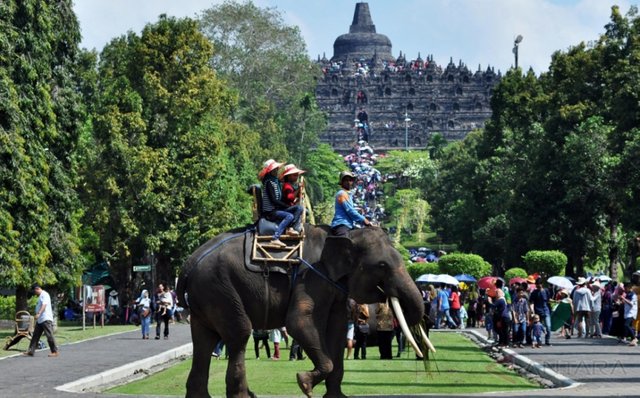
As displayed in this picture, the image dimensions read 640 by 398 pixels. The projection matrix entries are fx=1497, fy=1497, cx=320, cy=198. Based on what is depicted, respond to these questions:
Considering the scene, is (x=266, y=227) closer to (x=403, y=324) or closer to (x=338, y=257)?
(x=338, y=257)

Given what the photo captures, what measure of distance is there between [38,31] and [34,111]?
Answer: 224cm

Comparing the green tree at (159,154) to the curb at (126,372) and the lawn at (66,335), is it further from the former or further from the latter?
the curb at (126,372)

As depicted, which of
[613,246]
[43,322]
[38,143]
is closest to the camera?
[43,322]

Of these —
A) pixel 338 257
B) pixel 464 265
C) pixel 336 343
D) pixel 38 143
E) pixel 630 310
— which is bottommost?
pixel 336 343

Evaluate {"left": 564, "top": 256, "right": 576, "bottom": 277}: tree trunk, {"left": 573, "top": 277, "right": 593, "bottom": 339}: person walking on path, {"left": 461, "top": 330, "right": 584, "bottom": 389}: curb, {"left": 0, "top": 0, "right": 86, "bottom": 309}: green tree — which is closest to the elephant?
{"left": 461, "top": 330, "right": 584, "bottom": 389}: curb

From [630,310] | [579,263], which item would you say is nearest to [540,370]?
[630,310]

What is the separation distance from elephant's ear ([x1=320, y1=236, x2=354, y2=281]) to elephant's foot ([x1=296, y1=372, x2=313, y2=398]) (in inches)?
43.5

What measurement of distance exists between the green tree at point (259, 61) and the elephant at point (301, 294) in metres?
67.2

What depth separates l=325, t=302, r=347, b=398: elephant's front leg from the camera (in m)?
15.4

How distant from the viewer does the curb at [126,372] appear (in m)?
21.4

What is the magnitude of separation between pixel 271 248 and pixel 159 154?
1623 inches

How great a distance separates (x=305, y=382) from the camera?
14.8 meters

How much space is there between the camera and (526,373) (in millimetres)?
24703

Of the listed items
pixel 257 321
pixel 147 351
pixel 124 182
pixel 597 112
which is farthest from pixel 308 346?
pixel 597 112
